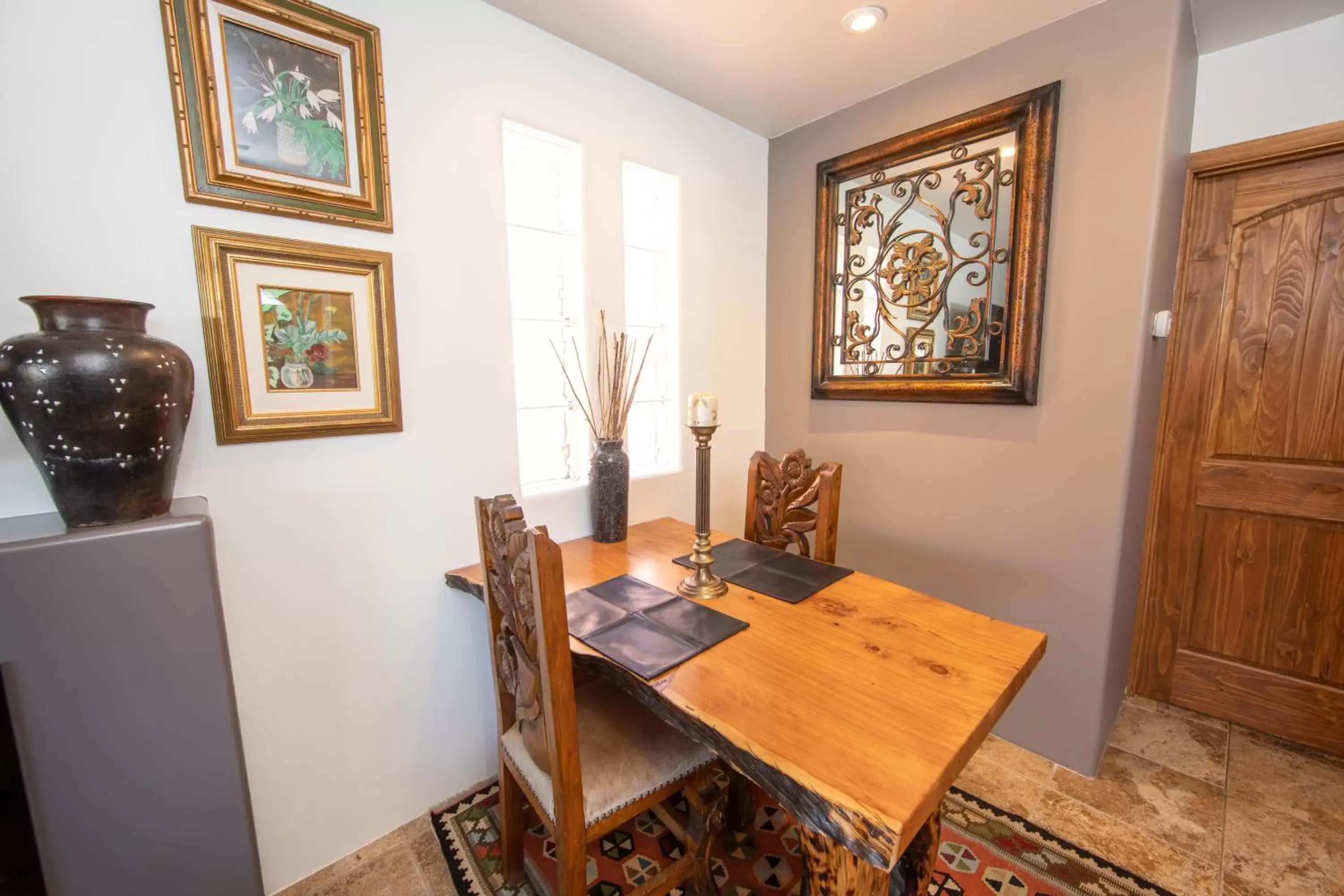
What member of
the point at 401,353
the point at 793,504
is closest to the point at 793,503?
the point at 793,504

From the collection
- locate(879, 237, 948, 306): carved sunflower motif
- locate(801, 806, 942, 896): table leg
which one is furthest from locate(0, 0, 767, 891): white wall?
locate(801, 806, 942, 896): table leg

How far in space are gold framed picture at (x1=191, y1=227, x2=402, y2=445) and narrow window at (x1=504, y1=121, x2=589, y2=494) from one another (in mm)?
426

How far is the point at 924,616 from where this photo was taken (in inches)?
49.1

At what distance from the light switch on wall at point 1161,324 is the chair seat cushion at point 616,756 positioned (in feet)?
6.12

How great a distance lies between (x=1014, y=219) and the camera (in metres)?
1.72

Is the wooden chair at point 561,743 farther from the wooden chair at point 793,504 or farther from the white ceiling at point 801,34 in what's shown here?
the white ceiling at point 801,34

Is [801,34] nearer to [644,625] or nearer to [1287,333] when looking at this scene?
[644,625]

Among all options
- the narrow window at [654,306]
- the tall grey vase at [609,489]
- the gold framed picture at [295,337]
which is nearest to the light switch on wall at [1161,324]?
the narrow window at [654,306]

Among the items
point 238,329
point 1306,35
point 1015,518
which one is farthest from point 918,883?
point 1306,35

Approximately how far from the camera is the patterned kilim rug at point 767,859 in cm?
137

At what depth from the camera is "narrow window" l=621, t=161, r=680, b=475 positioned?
2025mm

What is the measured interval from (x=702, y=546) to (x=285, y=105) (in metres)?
1.46

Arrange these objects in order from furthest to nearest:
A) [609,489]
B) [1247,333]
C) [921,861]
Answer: [1247,333], [609,489], [921,861]

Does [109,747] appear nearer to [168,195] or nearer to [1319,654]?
[168,195]
